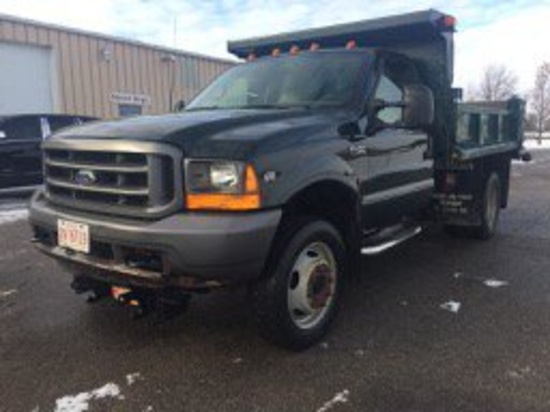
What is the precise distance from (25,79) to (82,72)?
1.72 metres

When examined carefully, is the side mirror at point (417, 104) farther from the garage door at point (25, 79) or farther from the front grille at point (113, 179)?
the garage door at point (25, 79)

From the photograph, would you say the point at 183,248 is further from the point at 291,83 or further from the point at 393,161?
the point at 393,161

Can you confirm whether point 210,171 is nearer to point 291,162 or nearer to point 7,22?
point 291,162

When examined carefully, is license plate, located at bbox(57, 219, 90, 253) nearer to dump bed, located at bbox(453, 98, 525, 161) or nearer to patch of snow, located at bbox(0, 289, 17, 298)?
patch of snow, located at bbox(0, 289, 17, 298)

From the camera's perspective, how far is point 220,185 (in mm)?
2973

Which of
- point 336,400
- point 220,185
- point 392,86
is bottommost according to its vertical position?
point 336,400

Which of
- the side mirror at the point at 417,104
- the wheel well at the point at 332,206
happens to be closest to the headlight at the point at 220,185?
the wheel well at the point at 332,206

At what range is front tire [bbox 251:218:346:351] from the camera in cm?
324

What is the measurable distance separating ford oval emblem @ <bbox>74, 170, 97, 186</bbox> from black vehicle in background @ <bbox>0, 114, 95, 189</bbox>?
23.1 ft

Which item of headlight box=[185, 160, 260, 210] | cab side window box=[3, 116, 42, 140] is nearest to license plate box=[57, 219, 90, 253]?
headlight box=[185, 160, 260, 210]

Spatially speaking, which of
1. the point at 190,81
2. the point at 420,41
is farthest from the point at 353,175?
the point at 190,81

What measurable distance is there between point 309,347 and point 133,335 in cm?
119

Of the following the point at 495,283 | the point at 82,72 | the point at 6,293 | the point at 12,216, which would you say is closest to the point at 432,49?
the point at 495,283

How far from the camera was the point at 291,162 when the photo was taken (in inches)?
127
